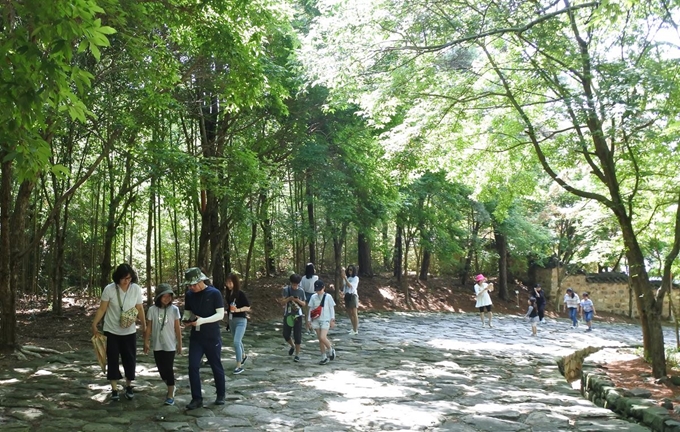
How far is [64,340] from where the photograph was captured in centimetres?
1154

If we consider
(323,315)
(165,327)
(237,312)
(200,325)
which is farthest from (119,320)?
(323,315)

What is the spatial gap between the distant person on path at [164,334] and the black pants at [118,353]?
0.77 feet

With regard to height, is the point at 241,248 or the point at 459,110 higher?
the point at 459,110

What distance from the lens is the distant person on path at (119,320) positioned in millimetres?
6629

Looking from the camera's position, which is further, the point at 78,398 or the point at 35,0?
the point at 78,398

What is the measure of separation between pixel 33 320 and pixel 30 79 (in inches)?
460

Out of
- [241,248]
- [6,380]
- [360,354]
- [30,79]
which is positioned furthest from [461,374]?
[241,248]

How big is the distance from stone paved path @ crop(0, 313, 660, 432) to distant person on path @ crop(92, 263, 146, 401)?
0.40m

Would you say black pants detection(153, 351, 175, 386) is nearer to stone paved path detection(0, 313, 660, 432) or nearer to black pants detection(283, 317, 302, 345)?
stone paved path detection(0, 313, 660, 432)

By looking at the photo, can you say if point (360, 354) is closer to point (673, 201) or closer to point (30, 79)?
point (673, 201)

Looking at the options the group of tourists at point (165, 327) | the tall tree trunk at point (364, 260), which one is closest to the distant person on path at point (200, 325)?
the group of tourists at point (165, 327)

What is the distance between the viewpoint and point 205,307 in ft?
21.4

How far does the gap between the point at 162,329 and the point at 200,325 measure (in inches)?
21.2

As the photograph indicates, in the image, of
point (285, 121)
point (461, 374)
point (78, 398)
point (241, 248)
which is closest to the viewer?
point (78, 398)
